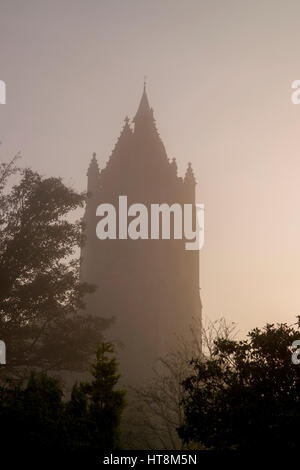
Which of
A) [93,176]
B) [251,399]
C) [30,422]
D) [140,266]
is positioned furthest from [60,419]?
[93,176]

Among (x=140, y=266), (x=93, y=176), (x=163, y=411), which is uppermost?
(x=93, y=176)

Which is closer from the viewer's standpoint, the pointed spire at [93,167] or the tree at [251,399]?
the tree at [251,399]

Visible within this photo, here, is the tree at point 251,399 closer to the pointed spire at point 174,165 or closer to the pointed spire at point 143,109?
the pointed spire at point 174,165

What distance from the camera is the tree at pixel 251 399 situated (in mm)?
11875

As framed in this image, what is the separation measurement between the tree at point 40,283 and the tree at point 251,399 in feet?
47.0

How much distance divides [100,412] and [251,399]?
4.05 metres

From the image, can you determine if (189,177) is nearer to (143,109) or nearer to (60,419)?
(143,109)

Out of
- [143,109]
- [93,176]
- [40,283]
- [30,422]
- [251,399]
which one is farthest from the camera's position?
[143,109]

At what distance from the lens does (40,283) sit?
26.5 metres

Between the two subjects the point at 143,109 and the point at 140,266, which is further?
the point at 143,109

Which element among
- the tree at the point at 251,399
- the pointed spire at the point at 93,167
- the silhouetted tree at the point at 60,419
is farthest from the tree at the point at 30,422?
the pointed spire at the point at 93,167

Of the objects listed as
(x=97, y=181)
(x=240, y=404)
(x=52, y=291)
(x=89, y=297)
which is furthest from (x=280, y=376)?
(x=97, y=181)

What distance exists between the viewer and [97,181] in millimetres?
59406

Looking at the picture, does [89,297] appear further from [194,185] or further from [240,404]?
[240,404]
